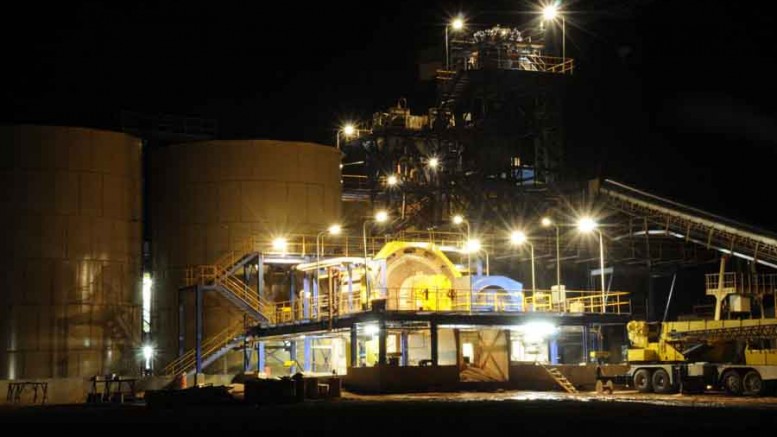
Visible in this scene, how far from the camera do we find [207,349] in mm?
66312

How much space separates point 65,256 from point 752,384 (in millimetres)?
36322

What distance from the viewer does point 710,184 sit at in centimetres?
8588

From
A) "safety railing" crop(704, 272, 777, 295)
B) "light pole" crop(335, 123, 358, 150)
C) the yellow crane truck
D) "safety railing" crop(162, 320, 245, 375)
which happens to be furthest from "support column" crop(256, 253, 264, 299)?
"safety railing" crop(704, 272, 777, 295)

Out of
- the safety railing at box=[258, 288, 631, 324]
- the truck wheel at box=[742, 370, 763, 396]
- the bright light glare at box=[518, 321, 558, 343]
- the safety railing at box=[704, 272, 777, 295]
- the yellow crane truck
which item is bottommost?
the truck wheel at box=[742, 370, 763, 396]

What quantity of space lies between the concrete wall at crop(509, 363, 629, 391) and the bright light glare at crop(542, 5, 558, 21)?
1166 inches

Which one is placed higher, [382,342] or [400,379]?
[382,342]

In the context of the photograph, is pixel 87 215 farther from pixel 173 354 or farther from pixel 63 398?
pixel 63 398

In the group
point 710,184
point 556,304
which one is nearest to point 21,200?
point 556,304

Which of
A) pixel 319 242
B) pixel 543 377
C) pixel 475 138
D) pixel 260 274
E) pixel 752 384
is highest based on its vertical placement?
pixel 475 138

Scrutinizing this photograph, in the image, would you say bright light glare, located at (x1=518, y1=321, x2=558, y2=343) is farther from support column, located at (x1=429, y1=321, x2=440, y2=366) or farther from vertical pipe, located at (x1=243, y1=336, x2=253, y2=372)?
vertical pipe, located at (x1=243, y1=336, x2=253, y2=372)

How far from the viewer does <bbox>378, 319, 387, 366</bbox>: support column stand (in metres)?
51.8

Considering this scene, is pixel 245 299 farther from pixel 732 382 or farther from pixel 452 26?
pixel 732 382

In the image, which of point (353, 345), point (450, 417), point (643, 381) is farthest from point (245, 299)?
point (450, 417)

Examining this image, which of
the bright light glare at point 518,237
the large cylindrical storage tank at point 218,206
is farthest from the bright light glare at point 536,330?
the large cylindrical storage tank at point 218,206
